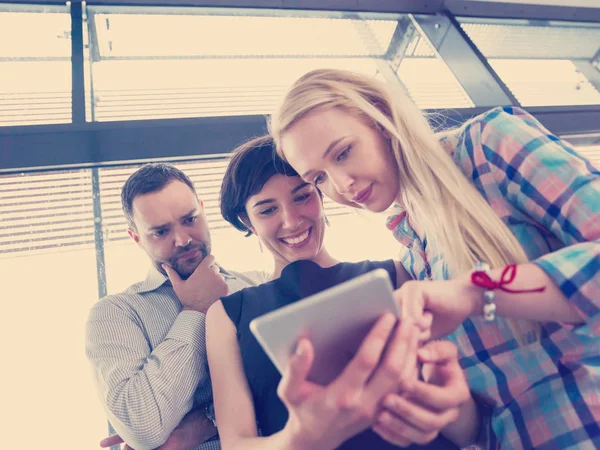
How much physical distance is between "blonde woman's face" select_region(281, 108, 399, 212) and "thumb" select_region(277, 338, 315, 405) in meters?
0.59

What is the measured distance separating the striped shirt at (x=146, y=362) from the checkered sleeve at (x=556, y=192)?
89 cm

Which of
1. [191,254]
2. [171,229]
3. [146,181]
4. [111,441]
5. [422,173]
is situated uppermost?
[146,181]

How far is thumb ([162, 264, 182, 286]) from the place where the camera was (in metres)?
1.49

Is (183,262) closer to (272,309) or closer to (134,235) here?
(134,235)

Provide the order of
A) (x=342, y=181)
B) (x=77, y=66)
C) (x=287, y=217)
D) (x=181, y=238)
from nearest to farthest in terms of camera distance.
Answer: (x=342, y=181) → (x=287, y=217) → (x=181, y=238) → (x=77, y=66)

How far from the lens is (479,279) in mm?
730

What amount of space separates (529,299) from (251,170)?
2.78ft

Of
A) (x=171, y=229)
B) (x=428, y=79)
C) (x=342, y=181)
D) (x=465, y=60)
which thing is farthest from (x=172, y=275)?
(x=465, y=60)

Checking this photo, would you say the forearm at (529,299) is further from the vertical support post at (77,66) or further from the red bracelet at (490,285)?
the vertical support post at (77,66)

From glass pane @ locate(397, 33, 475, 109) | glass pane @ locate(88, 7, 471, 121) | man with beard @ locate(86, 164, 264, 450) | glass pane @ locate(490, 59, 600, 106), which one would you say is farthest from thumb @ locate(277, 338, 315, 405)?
glass pane @ locate(490, 59, 600, 106)

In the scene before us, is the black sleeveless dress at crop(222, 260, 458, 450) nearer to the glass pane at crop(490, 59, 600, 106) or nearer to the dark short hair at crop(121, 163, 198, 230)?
the dark short hair at crop(121, 163, 198, 230)

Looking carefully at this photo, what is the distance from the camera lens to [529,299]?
0.73 metres

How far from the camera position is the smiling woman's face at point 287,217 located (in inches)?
52.6

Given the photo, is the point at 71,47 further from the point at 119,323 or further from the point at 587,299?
the point at 587,299
